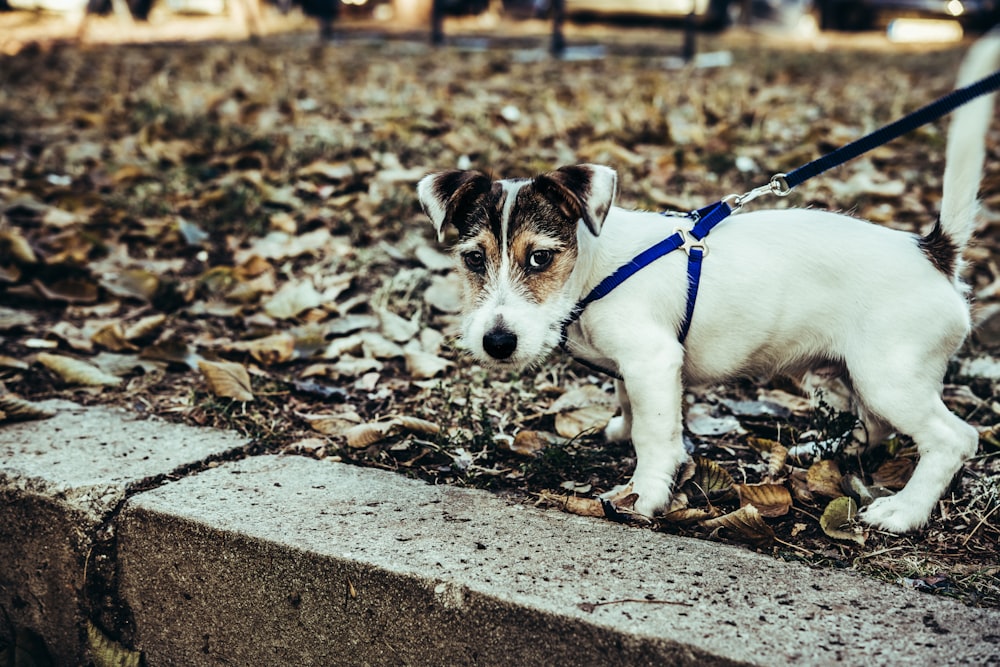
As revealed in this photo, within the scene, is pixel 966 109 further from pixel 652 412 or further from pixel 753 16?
pixel 753 16

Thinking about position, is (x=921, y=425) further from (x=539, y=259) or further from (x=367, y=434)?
(x=367, y=434)

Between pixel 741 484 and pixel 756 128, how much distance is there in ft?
14.4

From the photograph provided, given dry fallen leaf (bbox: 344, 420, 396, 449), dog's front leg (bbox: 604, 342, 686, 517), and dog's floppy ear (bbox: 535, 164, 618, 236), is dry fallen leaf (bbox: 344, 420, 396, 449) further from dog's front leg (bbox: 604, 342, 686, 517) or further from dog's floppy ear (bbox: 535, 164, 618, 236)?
dog's floppy ear (bbox: 535, 164, 618, 236)

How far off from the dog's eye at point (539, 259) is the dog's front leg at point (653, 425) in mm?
401

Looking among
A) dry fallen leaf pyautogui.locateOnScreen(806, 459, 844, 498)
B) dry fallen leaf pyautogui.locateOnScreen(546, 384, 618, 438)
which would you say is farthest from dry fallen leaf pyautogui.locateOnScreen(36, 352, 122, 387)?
dry fallen leaf pyautogui.locateOnScreen(806, 459, 844, 498)

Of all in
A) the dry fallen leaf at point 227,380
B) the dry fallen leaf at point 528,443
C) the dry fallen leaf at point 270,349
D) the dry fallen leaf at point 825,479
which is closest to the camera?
the dry fallen leaf at point 825,479

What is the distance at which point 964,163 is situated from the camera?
2.77 metres

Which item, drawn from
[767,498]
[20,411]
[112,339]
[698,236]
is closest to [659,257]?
[698,236]

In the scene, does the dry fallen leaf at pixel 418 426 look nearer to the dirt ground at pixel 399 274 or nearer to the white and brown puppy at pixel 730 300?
the dirt ground at pixel 399 274

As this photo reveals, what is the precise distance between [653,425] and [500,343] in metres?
0.54

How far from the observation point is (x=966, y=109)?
2.71 m

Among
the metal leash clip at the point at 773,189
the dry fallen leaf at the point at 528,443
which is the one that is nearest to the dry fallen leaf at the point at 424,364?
the dry fallen leaf at the point at 528,443

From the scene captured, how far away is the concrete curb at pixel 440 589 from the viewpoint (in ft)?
6.72

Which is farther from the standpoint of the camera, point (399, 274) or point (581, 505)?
point (399, 274)
